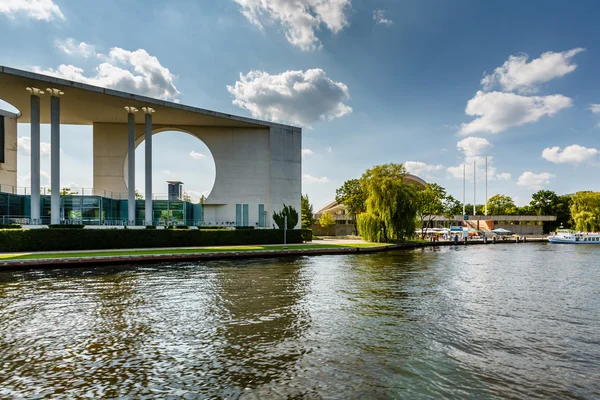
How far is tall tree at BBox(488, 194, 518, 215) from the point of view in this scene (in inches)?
3297

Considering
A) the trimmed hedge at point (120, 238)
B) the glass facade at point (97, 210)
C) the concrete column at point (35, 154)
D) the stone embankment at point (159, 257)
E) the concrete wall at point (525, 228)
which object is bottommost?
the concrete wall at point (525, 228)

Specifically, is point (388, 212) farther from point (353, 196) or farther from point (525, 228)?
point (525, 228)

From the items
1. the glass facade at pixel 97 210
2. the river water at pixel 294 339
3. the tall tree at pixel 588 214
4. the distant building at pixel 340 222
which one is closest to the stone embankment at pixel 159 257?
the river water at pixel 294 339

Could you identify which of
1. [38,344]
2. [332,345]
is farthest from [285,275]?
[38,344]

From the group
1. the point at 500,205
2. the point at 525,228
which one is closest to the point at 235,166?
the point at 525,228

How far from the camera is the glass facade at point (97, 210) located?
29.3 metres

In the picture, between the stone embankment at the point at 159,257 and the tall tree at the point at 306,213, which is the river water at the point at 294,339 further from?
the tall tree at the point at 306,213

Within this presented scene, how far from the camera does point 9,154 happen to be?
36.6 m

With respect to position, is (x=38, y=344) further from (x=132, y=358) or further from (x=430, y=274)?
(x=430, y=274)

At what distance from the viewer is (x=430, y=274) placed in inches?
651

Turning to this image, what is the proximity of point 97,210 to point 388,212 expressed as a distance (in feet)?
89.3

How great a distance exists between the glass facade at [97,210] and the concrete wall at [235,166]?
2.32 metres

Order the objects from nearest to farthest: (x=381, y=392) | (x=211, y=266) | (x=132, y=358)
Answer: (x=381, y=392) < (x=132, y=358) < (x=211, y=266)

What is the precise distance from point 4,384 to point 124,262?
14.5m
